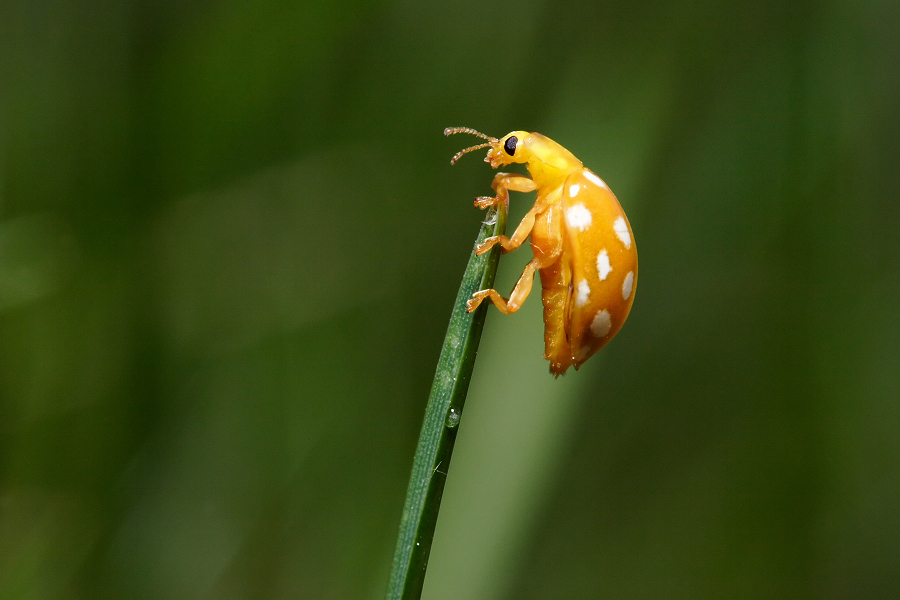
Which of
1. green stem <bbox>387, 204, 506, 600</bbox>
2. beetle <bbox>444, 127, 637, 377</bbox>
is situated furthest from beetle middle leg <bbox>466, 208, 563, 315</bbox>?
green stem <bbox>387, 204, 506, 600</bbox>

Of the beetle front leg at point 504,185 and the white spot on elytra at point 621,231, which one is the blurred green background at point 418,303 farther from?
the white spot on elytra at point 621,231

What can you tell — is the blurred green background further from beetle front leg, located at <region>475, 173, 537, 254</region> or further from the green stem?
the green stem

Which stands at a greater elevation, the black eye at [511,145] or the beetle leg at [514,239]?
the black eye at [511,145]

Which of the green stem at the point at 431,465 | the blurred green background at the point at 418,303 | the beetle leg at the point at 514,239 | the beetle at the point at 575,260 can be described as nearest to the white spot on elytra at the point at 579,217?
the beetle at the point at 575,260

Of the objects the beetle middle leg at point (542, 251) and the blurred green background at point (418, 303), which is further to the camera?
the blurred green background at point (418, 303)

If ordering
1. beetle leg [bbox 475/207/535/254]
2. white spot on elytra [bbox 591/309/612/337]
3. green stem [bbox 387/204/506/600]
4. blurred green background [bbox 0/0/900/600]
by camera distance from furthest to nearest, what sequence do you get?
1. blurred green background [bbox 0/0/900/600]
2. white spot on elytra [bbox 591/309/612/337]
3. beetle leg [bbox 475/207/535/254]
4. green stem [bbox 387/204/506/600]

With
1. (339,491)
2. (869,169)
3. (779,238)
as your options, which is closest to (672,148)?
(779,238)

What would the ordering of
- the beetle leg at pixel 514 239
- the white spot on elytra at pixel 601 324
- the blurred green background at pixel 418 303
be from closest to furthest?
the beetle leg at pixel 514 239 < the white spot on elytra at pixel 601 324 < the blurred green background at pixel 418 303
